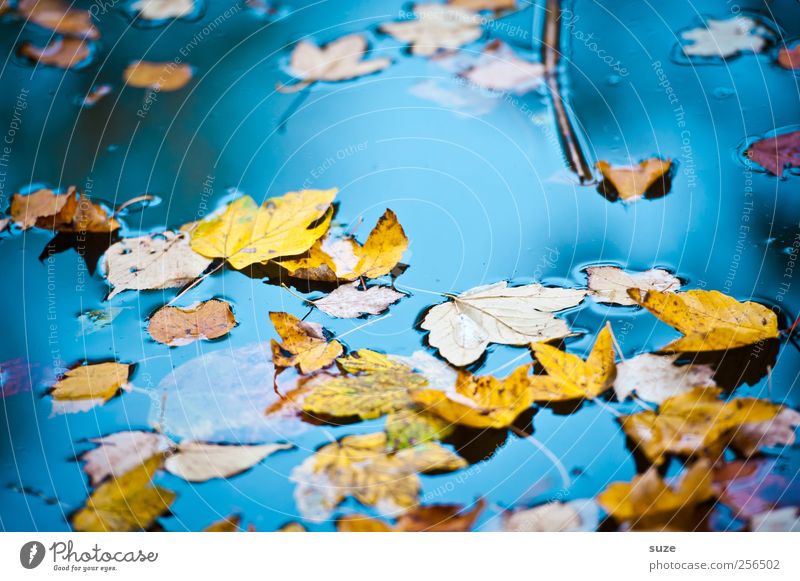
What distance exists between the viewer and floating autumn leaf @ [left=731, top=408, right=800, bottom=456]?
467 millimetres

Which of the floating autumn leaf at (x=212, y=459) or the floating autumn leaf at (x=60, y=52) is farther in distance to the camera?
the floating autumn leaf at (x=60, y=52)

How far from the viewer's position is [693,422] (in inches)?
18.5

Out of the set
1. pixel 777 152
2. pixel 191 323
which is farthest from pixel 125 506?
pixel 777 152

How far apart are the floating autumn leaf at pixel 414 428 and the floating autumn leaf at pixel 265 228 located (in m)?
0.16

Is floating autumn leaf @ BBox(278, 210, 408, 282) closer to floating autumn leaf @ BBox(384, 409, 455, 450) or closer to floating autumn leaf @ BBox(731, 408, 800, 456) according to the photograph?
floating autumn leaf @ BBox(384, 409, 455, 450)

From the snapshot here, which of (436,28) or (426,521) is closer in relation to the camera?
(426,521)

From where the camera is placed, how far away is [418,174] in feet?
1.88

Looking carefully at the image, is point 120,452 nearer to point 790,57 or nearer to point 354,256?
point 354,256

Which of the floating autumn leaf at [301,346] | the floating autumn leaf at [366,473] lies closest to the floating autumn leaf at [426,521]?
the floating autumn leaf at [366,473]

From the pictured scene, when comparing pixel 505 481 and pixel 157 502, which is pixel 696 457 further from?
pixel 157 502

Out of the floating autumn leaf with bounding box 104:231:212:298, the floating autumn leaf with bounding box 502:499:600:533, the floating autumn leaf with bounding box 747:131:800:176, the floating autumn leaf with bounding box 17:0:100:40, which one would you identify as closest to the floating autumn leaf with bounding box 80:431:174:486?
the floating autumn leaf with bounding box 104:231:212:298

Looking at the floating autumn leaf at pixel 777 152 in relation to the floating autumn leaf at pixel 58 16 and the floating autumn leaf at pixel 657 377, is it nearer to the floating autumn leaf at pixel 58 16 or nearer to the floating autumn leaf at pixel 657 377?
the floating autumn leaf at pixel 657 377

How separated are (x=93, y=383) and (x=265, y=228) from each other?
0.17 meters

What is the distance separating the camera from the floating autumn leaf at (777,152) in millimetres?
555
